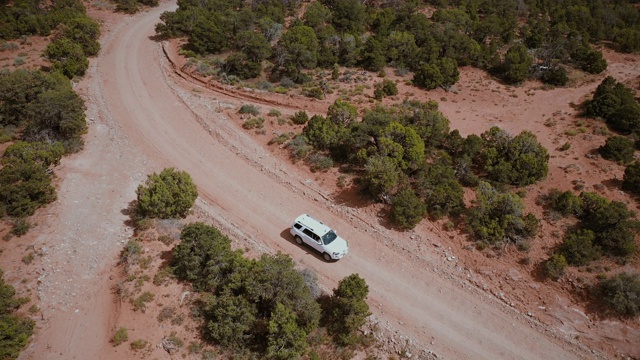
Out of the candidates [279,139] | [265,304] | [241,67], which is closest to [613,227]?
[265,304]

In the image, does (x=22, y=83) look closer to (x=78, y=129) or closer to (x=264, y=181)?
(x=78, y=129)

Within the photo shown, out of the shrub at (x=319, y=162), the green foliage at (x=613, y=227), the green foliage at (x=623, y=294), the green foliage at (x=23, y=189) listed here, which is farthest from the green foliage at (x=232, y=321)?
the green foliage at (x=613, y=227)

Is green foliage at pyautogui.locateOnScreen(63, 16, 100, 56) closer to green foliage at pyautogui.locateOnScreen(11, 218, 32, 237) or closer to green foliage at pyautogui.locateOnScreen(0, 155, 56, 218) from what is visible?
green foliage at pyautogui.locateOnScreen(0, 155, 56, 218)

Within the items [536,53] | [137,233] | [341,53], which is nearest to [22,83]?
[137,233]

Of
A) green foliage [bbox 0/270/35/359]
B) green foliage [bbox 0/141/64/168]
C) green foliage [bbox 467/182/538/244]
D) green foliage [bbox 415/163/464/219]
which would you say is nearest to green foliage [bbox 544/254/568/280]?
green foliage [bbox 467/182/538/244]

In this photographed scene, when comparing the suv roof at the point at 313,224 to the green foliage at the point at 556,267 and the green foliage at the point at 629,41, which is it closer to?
the green foliage at the point at 556,267

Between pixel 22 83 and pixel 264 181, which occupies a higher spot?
pixel 22 83

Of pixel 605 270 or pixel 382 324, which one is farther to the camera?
pixel 605 270
